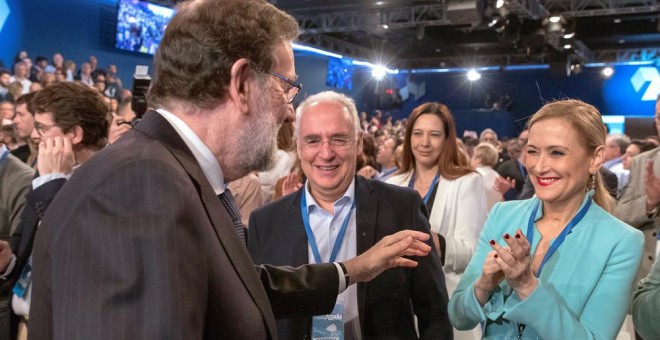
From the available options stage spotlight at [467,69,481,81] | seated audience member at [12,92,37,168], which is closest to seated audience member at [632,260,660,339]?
seated audience member at [12,92,37,168]

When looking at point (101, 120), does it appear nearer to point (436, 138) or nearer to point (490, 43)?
point (436, 138)

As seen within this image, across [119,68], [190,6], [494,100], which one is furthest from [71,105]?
[494,100]

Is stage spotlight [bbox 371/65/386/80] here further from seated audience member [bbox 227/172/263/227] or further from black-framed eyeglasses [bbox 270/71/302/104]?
black-framed eyeglasses [bbox 270/71/302/104]

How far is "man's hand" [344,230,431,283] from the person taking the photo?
1.71 m

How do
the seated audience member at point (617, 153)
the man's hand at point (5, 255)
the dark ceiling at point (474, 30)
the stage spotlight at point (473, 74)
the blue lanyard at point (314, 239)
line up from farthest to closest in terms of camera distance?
the stage spotlight at point (473, 74)
the dark ceiling at point (474, 30)
the seated audience member at point (617, 153)
the man's hand at point (5, 255)
the blue lanyard at point (314, 239)

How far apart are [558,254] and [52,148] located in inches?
75.7

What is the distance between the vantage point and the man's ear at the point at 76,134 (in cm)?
259

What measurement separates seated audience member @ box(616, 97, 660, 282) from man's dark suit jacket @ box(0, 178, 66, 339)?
269cm

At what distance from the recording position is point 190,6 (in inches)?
48.3

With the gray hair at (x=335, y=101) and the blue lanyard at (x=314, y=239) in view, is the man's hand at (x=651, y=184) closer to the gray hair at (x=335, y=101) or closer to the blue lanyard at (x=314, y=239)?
the gray hair at (x=335, y=101)

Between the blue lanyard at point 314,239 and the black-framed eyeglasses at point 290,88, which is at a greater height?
the black-framed eyeglasses at point 290,88

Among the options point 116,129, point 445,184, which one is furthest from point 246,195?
point 445,184

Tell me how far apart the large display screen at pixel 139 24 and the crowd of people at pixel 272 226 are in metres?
8.92

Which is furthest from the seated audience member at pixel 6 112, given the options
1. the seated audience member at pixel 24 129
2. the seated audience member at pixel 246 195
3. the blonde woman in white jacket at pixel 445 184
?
the blonde woman in white jacket at pixel 445 184
